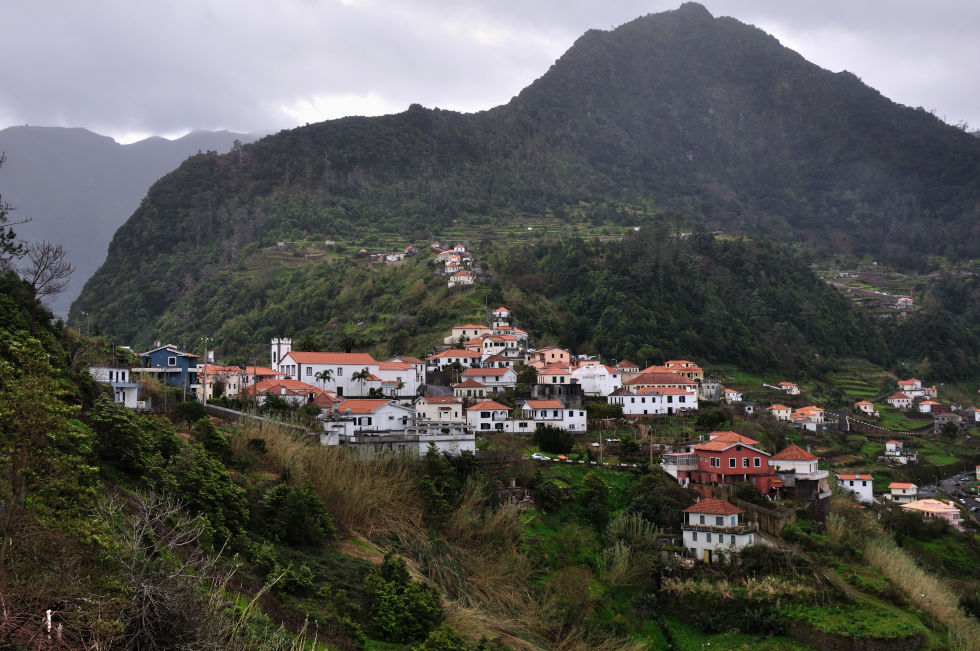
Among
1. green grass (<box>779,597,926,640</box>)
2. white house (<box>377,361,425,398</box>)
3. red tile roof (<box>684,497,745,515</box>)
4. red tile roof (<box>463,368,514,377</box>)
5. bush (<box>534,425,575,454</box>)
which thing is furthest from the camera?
red tile roof (<box>463,368,514,377</box>)

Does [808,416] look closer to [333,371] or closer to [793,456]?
[793,456]

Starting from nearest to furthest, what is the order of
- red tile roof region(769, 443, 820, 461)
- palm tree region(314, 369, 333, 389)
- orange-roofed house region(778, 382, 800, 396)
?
A: red tile roof region(769, 443, 820, 461)
palm tree region(314, 369, 333, 389)
orange-roofed house region(778, 382, 800, 396)

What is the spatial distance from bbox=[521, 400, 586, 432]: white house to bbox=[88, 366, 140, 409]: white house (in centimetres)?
2112

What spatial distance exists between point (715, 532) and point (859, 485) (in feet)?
65.3

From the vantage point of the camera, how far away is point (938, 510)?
46.2 meters

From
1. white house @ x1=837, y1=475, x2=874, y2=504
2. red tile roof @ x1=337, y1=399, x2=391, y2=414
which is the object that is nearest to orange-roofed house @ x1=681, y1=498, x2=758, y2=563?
red tile roof @ x1=337, y1=399, x2=391, y2=414

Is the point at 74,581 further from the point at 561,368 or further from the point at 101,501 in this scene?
the point at 561,368

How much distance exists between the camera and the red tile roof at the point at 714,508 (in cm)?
3119

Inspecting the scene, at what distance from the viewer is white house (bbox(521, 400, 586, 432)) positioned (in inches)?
1753

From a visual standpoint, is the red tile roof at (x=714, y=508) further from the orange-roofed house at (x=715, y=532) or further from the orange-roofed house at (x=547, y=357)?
the orange-roofed house at (x=547, y=357)

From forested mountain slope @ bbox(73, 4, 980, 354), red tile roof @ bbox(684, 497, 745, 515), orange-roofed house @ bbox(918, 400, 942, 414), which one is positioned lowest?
orange-roofed house @ bbox(918, 400, 942, 414)

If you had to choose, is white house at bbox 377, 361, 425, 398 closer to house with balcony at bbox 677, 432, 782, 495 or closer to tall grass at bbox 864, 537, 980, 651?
house with balcony at bbox 677, 432, 782, 495

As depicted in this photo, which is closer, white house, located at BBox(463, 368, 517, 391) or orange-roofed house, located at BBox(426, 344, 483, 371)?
white house, located at BBox(463, 368, 517, 391)

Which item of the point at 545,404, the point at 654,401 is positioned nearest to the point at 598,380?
the point at 654,401
